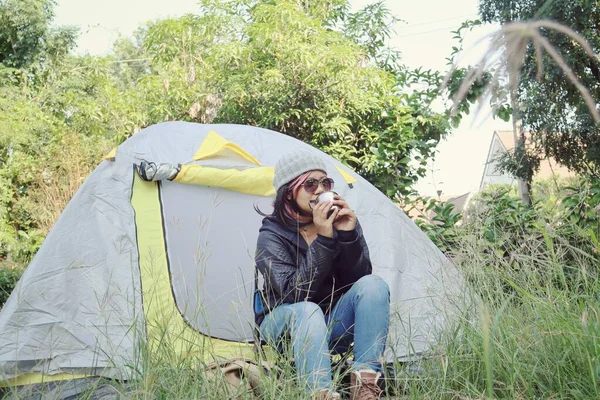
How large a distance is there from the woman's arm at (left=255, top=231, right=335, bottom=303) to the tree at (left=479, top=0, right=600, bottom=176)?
9.82ft

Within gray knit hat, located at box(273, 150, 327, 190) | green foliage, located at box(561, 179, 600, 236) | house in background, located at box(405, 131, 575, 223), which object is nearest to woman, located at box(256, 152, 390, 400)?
gray knit hat, located at box(273, 150, 327, 190)

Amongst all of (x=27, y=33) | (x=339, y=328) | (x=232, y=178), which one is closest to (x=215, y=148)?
(x=232, y=178)

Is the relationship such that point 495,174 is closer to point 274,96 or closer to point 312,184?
point 274,96

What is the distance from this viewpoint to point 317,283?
6.03ft

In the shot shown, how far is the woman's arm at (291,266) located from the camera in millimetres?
1793

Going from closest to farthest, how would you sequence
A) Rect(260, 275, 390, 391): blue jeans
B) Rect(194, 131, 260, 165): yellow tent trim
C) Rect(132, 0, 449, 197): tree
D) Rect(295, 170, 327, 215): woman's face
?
1. Rect(260, 275, 390, 391): blue jeans
2. Rect(295, 170, 327, 215): woman's face
3. Rect(194, 131, 260, 165): yellow tent trim
4. Rect(132, 0, 449, 197): tree

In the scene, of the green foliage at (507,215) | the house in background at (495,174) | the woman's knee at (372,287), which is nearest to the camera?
the woman's knee at (372,287)

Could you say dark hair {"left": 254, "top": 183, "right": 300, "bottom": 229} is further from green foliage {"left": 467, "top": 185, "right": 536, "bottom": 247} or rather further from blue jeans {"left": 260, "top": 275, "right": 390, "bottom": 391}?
green foliage {"left": 467, "top": 185, "right": 536, "bottom": 247}

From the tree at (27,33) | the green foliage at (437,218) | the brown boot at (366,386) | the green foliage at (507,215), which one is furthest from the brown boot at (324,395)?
the tree at (27,33)

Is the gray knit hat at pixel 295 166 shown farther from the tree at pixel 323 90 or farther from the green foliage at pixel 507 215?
the tree at pixel 323 90

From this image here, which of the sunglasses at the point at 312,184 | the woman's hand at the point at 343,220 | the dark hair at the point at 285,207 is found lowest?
the woman's hand at the point at 343,220

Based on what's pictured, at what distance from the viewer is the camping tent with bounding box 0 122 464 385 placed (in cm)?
233

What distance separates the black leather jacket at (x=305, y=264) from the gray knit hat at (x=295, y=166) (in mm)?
122

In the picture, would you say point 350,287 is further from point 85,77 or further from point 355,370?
point 85,77
